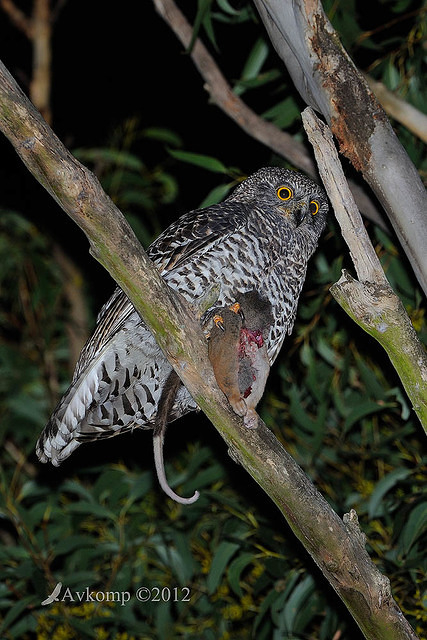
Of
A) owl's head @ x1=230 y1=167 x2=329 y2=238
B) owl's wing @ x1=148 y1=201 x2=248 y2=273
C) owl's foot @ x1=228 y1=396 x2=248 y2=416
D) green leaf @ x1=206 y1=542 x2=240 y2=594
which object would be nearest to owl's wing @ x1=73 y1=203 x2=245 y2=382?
owl's wing @ x1=148 y1=201 x2=248 y2=273

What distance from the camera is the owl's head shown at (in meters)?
2.51

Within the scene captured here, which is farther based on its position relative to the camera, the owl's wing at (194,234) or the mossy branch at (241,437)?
the owl's wing at (194,234)

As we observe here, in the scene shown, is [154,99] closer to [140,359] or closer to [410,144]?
[410,144]

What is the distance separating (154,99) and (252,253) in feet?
8.56

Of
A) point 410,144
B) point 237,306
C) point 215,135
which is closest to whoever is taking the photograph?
point 237,306

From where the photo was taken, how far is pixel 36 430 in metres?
3.65

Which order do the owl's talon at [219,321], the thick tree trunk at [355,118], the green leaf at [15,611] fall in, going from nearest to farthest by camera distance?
the thick tree trunk at [355,118]
the owl's talon at [219,321]
the green leaf at [15,611]

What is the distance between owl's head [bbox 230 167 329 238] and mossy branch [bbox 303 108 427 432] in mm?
843

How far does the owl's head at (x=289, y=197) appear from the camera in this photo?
2.51 m

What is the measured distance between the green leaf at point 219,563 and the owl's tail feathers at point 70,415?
33.6 inches

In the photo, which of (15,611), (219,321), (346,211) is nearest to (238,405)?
(219,321)

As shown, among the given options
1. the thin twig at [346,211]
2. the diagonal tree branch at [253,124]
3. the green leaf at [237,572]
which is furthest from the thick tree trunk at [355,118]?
the green leaf at [237,572]

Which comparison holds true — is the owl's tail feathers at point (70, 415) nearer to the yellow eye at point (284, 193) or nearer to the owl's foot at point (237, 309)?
the owl's foot at point (237, 309)

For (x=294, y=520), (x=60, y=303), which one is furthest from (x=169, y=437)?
(x=294, y=520)
